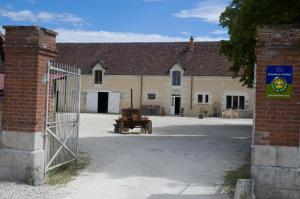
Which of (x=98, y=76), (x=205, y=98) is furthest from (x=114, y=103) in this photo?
(x=205, y=98)

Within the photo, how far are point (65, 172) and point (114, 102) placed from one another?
38.5m

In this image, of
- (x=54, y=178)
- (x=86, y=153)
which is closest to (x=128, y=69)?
(x=86, y=153)

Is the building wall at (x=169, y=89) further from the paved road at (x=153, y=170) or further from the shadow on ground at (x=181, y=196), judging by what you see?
the shadow on ground at (x=181, y=196)

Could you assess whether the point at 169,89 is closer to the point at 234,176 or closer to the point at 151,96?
the point at 151,96

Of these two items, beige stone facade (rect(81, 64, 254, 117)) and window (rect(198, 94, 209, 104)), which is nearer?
beige stone facade (rect(81, 64, 254, 117))

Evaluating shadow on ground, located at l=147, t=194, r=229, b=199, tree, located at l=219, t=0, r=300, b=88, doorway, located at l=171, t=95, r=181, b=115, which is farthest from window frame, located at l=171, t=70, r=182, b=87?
shadow on ground, located at l=147, t=194, r=229, b=199

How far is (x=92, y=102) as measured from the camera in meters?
49.9

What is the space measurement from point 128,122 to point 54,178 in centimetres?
1167

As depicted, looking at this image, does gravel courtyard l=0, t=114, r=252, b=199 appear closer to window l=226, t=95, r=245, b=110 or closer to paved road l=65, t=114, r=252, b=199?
paved road l=65, t=114, r=252, b=199

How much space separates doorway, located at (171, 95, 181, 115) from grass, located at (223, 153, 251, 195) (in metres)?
35.7

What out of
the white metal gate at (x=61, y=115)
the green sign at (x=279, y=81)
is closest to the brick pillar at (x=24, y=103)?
the white metal gate at (x=61, y=115)

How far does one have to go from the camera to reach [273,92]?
8.73 meters

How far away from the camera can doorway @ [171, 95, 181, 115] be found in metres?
48.2

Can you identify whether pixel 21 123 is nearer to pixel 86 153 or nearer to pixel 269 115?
pixel 86 153
